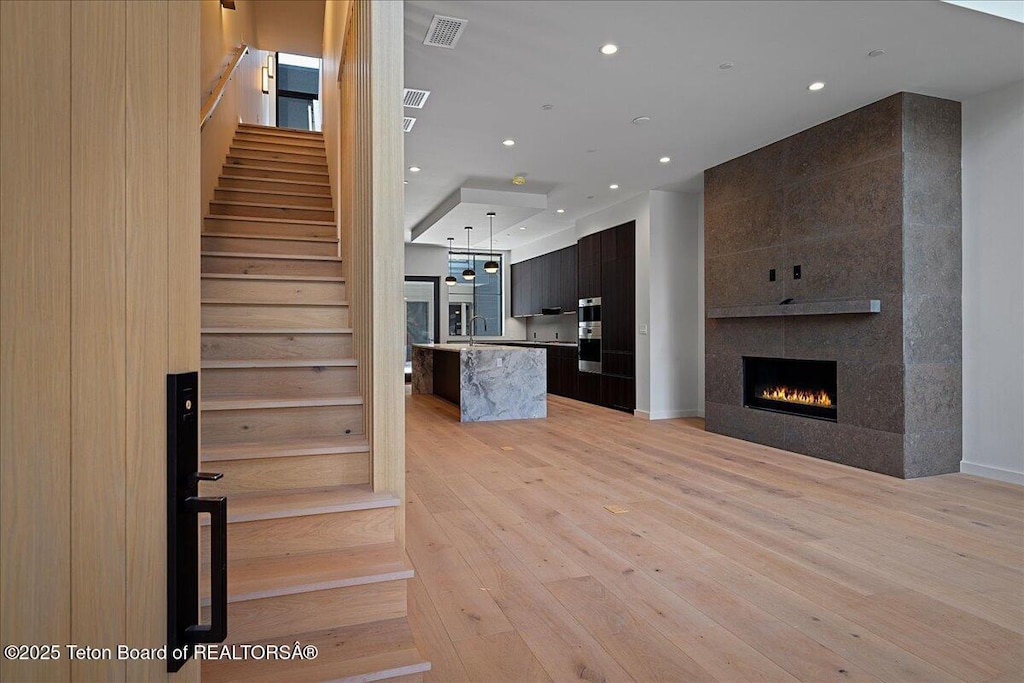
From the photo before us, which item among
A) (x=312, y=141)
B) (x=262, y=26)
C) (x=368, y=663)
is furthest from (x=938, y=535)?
(x=262, y=26)

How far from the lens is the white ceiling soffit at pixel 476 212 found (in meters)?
7.20

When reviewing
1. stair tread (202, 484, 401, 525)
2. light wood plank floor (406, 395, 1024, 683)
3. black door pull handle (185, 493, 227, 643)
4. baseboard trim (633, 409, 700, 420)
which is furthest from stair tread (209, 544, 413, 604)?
baseboard trim (633, 409, 700, 420)

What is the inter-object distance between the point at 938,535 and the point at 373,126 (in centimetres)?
344

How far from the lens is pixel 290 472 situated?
7.58 feet

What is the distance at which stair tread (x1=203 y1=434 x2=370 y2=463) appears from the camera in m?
2.23

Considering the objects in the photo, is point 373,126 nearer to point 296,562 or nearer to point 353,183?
point 353,183

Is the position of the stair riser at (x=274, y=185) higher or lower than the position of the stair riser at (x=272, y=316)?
higher

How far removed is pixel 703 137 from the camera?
5234 mm

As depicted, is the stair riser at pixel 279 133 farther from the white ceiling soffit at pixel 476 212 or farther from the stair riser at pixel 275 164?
the white ceiling soffit at pixel 476 212

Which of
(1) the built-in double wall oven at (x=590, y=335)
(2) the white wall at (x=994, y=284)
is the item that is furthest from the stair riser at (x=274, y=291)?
(1) the built-in double wall oven at (x=590, y=335)

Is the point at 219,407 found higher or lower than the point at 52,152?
lower

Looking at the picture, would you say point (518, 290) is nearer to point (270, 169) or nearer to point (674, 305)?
point (674, 305)

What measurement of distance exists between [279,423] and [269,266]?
1.56 meters

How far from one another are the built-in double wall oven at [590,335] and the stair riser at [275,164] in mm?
4370
